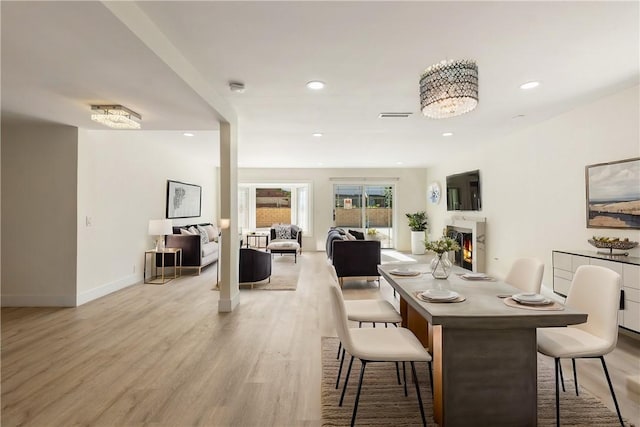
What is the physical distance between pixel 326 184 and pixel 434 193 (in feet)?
9.80

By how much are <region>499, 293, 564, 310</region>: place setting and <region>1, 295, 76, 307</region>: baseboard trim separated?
4843mm

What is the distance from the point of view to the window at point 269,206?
10.1 m

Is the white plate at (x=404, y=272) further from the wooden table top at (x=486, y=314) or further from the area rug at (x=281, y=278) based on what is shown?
the area rug at (x=281, y=278)

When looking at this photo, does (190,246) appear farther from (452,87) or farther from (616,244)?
(616,244)

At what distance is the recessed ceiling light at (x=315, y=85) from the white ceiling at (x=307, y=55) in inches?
2.7

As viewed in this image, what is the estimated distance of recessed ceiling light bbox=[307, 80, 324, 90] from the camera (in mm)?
3158

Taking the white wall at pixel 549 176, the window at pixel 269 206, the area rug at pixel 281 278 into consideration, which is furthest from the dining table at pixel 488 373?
the window at pixel 269 206

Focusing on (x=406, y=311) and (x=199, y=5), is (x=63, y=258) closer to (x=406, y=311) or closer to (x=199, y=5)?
(x=199, y=5)

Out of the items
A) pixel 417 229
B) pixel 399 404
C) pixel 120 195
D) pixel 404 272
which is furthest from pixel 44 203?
pixel 417 229

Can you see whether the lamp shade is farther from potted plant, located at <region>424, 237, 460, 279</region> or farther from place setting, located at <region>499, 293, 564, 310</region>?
place setting, located at <region>499, 293, 564, 310</region>

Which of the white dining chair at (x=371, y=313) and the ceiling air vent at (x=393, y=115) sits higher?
the ceiling air vent at (x=393, y=115)

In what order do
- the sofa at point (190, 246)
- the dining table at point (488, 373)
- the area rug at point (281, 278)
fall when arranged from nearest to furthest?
the dining table at point (488, 373) < the area rug at point (281, 278) < the sofa at point (190, 246)

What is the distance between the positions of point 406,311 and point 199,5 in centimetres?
281

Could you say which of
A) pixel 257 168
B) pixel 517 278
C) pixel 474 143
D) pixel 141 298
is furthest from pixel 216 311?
pixel 257 168
